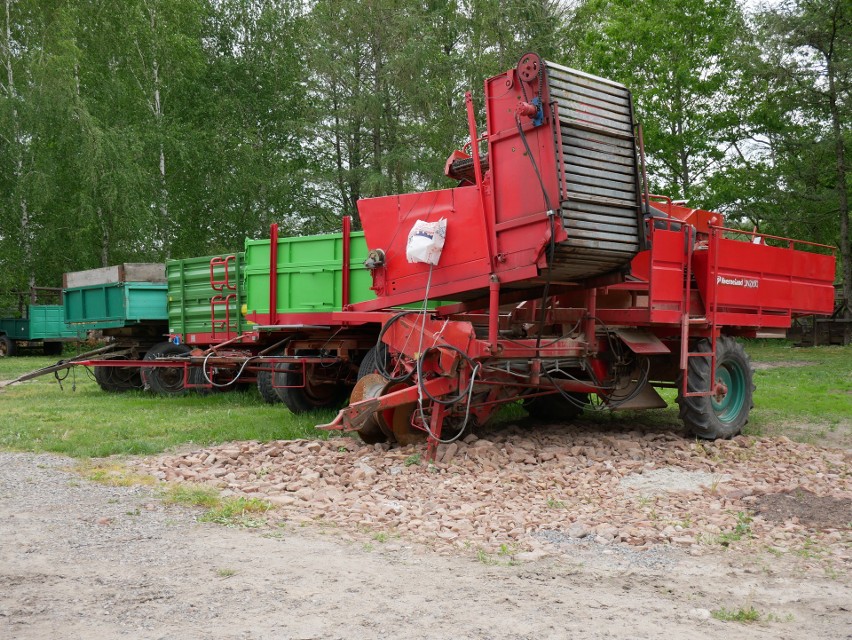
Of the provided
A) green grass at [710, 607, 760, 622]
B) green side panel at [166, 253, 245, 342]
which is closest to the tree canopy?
green side panel at [166, 253, 245, 342]

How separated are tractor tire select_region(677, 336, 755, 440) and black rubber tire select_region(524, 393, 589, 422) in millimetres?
1571

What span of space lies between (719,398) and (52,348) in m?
27.6

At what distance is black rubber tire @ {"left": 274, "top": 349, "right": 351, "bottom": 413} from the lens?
426 inches

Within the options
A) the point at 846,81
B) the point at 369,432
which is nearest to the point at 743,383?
the point at 369,432

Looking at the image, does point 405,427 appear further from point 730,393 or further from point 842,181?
point 842,181

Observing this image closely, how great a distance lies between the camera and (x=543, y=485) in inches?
266

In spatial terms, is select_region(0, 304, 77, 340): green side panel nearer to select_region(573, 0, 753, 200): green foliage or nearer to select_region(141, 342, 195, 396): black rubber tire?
select_region(141, 342, 195, 396): black rubber tire

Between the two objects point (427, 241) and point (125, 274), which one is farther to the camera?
point (125, 274)

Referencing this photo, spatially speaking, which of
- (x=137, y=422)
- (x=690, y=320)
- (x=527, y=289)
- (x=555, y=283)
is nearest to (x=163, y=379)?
(x=137, y=422)

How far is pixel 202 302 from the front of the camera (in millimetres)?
13984

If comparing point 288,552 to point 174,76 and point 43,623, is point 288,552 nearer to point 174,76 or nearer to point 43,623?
point 43,623

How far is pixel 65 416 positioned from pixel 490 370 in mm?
6648

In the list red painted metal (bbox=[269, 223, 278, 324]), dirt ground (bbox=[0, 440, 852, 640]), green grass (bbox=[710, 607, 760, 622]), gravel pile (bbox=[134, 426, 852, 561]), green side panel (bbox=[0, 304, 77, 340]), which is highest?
red painted metal (bbox=[269, 223, 278, 324])

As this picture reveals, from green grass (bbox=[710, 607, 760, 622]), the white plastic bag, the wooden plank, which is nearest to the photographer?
green grass (bbox=[710, 607, 760, 622])
